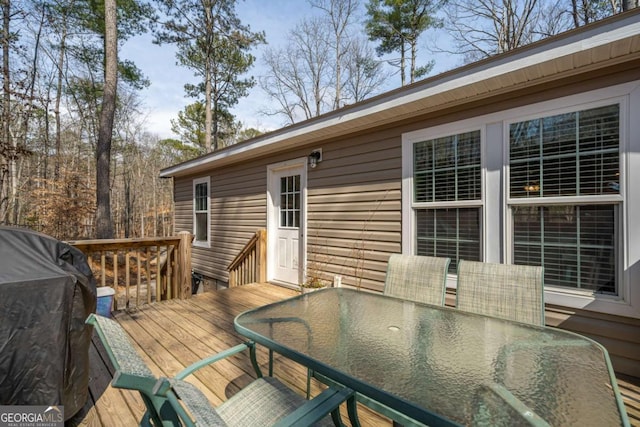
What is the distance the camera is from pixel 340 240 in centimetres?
416

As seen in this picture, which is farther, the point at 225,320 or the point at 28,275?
the point at 225,320

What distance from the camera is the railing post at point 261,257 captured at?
16.3ft

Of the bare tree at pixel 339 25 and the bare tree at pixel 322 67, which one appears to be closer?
the bare tree at pixel 339 25

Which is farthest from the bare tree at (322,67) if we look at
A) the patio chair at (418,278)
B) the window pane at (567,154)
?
the patio chair at (418,278)

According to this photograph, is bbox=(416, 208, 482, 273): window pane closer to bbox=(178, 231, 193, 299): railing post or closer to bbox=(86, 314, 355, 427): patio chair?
bbox=(86, 314, 355, 427): patio chair

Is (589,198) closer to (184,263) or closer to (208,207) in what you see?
(184,263)

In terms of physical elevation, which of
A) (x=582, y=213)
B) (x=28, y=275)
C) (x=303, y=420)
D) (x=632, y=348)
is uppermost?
(x=582, y=213)

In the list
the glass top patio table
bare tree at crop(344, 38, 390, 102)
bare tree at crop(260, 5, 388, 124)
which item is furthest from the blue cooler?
bare tree at crop(260, 5, 388, 124)

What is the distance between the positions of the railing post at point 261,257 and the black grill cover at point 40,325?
319cm

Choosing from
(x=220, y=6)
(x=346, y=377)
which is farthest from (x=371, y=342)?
(x=220, y=6)

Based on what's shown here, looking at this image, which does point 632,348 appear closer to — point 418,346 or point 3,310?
point 418,346

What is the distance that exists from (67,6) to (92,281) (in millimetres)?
12944

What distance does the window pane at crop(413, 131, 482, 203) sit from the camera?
289 cm

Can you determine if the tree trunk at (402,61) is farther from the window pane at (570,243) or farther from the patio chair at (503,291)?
the patio chair at (503,291)
